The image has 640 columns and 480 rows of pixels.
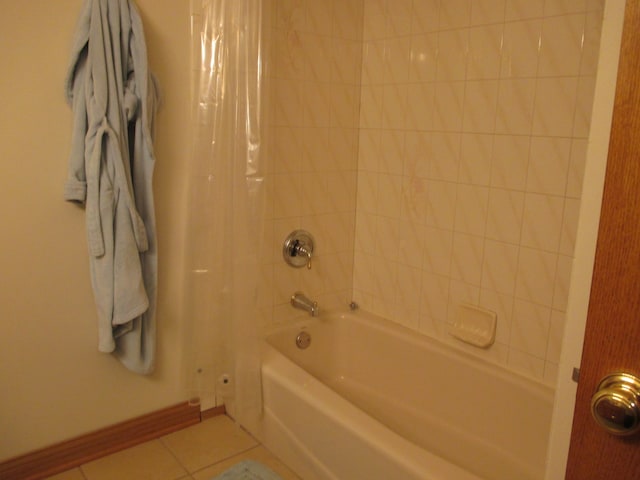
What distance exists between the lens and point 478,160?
6.43ft

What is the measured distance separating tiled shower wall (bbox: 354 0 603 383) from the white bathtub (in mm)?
114

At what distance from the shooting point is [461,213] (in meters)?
2.04

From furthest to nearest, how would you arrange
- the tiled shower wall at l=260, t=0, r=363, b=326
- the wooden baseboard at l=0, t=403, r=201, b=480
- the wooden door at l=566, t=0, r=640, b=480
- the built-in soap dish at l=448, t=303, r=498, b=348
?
the tiled shower wall at l=260, t=0, r=363, b=326 → the built-in soap dish at l=448, t=303, r=498, b=348 → the wooden baseboard at l=0, t=403, r=201, b=480 → the wooden door at l=566, t=0, r=640, b=480

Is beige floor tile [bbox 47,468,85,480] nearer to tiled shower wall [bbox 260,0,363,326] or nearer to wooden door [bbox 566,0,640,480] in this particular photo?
tiled shower wall [bbox 260,0,363,326]

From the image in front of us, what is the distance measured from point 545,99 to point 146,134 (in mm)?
1394

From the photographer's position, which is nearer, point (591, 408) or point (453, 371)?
point (591, 408)

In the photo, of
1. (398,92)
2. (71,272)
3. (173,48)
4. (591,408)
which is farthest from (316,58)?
(591,408)

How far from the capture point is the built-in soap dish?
200 cm

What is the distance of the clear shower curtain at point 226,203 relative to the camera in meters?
1.81

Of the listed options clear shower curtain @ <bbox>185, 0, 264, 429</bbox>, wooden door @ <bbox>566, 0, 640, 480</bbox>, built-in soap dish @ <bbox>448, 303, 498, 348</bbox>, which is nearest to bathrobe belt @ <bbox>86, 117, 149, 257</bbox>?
clear shower curtain @ <bbox>185, 0, 264, 429</bbox>

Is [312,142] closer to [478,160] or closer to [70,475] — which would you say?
[478,160]

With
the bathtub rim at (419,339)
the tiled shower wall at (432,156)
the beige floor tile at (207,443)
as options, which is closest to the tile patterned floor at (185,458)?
the beige floor tile at (207,443)

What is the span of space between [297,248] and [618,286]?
1.73m

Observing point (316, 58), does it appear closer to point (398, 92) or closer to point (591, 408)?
point (398, 92)
